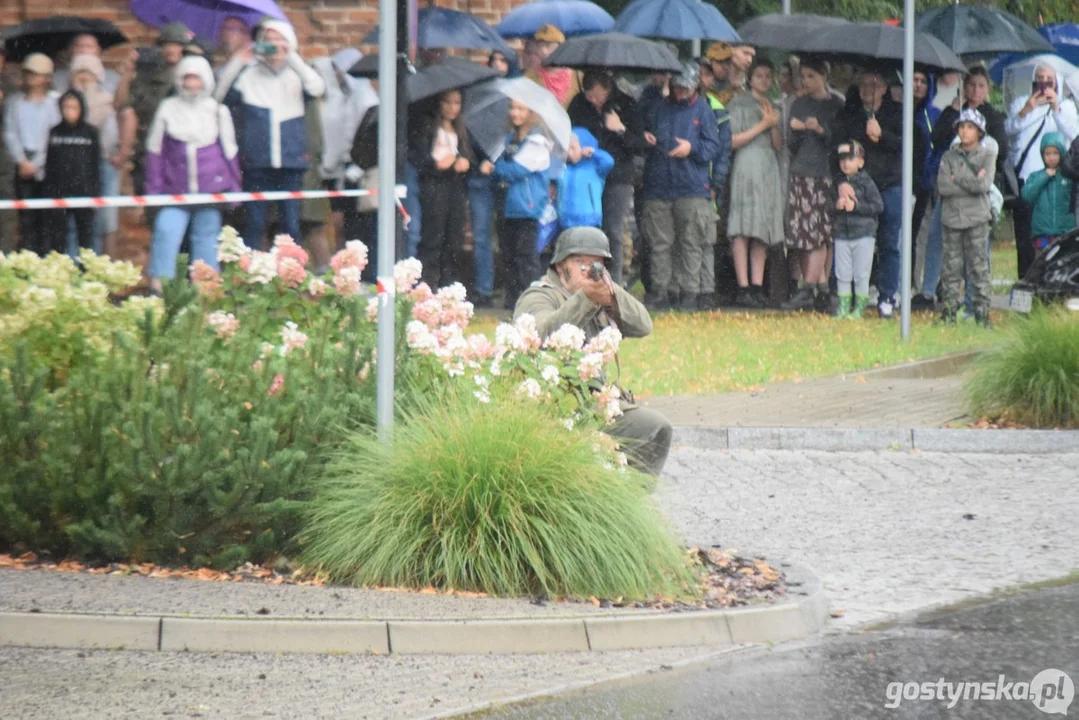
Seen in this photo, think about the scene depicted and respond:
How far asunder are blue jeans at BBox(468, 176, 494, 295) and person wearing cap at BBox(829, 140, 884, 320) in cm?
358

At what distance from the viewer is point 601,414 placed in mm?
8461

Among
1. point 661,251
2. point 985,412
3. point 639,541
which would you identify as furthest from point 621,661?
point 661,251

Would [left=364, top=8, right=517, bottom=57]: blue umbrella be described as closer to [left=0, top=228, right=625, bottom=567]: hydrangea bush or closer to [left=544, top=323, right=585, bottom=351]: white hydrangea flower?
[left=0, top=228, right=625, bottom=567]: hydrangea bush

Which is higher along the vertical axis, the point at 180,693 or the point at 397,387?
the point at 397,387

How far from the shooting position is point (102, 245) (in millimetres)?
16656

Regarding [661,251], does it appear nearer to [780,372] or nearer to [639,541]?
[780,372]

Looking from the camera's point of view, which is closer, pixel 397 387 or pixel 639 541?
pixel 639 541

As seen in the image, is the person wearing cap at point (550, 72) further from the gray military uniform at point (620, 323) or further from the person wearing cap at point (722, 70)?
the gray military uniform at point (620, 323)

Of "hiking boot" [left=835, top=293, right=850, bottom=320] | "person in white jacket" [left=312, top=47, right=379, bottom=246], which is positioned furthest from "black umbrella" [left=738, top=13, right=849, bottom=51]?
"person in white jacket" [left=312, top=47, right=379, bottom=246]

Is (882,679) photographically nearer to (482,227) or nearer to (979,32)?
(482,227)

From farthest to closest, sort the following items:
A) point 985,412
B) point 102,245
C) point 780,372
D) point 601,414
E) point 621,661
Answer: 1. point 102,245
2. point 780,372
3. point 985,412
4. point 601,414
5. point 621,661

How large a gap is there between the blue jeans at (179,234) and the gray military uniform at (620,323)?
722cm

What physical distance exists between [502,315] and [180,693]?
40.8ft

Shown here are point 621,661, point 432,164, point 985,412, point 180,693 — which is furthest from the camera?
point 432,164
